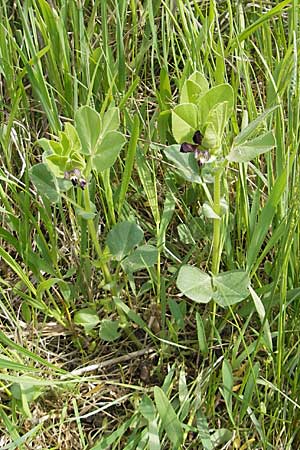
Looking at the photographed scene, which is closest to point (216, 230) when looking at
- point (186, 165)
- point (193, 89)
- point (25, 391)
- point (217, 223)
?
point (217, 223)

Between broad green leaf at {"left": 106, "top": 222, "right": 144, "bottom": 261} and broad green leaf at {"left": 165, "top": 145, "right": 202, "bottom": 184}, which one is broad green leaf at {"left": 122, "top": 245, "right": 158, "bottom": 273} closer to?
broad green leaf at {"left": 106, "top": 222, "right": 144, "bottom": 261}

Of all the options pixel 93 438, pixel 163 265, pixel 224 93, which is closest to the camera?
pixel 224 93

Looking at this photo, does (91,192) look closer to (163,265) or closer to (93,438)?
(163,265)

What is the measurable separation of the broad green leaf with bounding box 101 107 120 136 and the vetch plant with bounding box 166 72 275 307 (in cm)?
12

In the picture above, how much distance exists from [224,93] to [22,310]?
0.59 m

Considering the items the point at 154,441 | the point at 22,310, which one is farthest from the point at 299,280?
the point at 22,310

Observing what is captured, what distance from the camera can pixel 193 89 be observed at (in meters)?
1.03

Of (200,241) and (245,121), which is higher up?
(245,121)

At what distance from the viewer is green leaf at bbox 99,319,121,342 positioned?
1266 millimetres

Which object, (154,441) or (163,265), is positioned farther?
(163,265)

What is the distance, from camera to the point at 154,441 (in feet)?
3.75

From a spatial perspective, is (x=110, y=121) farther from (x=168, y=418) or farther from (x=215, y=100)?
(x=168, y=418)

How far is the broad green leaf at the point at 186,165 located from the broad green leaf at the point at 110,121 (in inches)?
4.8

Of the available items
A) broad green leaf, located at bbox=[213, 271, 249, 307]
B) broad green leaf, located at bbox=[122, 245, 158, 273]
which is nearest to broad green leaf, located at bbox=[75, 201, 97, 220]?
broad green leaf, located at bbox=[122, 245, 158, 273]
